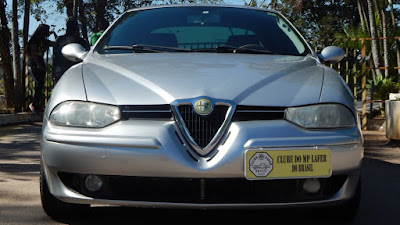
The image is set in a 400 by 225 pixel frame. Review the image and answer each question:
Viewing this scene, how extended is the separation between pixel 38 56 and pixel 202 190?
430 inches

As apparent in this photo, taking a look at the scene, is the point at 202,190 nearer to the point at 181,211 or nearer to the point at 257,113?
the point at 257,113

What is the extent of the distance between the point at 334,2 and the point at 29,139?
36.1 meters

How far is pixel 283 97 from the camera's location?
3918mm

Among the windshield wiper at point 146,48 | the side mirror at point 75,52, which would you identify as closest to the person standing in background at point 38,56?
the side mirror at point 75,52

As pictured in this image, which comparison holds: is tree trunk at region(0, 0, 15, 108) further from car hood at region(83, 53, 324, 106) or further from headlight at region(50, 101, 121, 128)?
headlight at region(50, 101, 121, 128)

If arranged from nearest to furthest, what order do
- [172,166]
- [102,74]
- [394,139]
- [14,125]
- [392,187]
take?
[172,166] → [102,74] → [392,187] → [394,139] → [14,125]

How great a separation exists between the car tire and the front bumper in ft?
0.66

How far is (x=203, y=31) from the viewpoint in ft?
17.4

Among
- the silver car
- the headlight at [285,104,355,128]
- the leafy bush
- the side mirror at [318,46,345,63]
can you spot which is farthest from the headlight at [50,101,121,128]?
the leafy bush

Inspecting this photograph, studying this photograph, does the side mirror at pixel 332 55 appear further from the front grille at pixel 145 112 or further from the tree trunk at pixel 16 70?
the tree trunk at pixel 16 70

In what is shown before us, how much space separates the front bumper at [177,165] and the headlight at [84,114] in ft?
0.17

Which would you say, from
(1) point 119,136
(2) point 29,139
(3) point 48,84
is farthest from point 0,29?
(1) point 119,136

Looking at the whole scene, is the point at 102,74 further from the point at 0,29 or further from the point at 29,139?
the point at 0,29

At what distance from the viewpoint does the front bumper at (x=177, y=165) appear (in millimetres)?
3697
